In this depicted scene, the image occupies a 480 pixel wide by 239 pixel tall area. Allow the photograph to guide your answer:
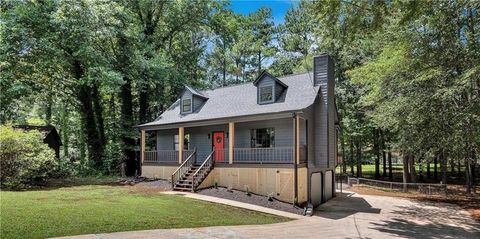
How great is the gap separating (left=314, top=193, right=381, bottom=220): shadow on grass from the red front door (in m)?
6.01

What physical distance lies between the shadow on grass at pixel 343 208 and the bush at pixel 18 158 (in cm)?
1263

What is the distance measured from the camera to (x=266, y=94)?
19.1 metres

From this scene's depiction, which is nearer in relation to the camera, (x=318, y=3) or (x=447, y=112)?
(x=318, y=3)

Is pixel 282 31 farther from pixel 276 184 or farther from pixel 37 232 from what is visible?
pixel 37 232

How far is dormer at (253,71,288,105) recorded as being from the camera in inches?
739

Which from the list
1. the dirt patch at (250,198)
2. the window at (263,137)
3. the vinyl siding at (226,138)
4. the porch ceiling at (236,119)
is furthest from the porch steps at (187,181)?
the window at (263,137)

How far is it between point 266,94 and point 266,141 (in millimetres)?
2506

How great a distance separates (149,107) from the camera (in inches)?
1283

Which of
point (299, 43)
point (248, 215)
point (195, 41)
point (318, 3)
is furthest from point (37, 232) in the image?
point (299, 43)

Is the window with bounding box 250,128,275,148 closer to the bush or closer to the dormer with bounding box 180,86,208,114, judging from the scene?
the dormer with bounding box 180,86,208,114

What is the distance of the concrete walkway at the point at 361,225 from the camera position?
351 inches

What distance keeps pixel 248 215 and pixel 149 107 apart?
73.9 feet

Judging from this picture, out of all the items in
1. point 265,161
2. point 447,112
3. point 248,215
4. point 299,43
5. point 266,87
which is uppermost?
point 299,43

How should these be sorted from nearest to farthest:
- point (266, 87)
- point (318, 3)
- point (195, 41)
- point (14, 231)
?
point (14, 231), point (318, 3), point (266, 87), point (195, 41)
